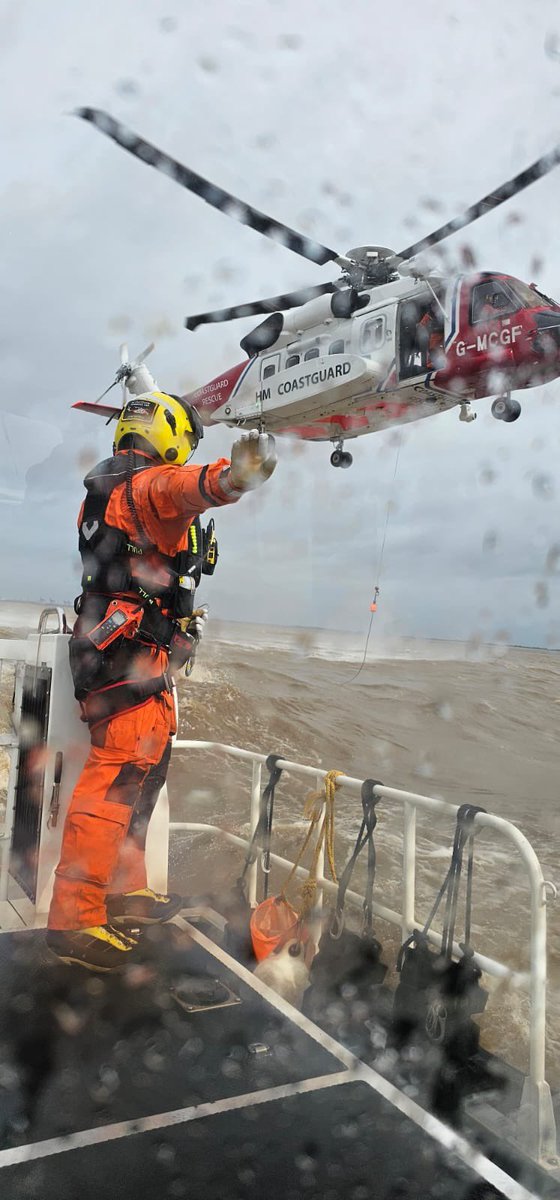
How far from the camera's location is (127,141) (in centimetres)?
568

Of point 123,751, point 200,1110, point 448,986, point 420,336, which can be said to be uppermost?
point 420,336

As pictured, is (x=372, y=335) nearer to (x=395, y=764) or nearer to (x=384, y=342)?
(x=384, y=342)

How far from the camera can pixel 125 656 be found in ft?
9.80

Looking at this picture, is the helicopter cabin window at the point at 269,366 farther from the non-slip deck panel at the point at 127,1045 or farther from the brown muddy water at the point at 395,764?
the non-slip deck panel at the point at 127,1045

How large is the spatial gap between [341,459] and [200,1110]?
32.2 ft

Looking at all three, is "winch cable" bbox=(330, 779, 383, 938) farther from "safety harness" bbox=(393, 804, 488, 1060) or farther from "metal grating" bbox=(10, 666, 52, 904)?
"metal grating" bbox=(10, 666, 52, 904)

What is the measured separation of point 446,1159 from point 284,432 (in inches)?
378

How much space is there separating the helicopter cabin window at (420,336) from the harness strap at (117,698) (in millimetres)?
6996

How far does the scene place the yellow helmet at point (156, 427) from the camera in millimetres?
3158

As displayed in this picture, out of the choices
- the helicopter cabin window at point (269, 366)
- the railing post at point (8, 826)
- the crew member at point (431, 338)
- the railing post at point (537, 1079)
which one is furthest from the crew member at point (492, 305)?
the railing post at point (537, 1079)

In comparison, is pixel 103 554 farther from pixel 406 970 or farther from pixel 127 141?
pixel 127 141

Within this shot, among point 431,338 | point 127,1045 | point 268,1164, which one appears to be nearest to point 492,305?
point 431,338

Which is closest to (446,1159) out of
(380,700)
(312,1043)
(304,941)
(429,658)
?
(312,1043)

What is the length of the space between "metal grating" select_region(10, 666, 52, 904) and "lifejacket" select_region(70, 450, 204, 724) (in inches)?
13.0
